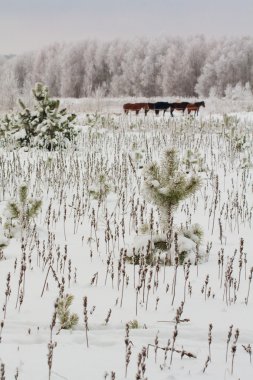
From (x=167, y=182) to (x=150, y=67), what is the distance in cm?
6256

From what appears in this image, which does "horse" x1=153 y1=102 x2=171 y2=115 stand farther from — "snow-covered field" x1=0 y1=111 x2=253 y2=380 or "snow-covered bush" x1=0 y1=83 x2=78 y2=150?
"snow-covered field" x1=0 y1=111 x2=253 y2=380

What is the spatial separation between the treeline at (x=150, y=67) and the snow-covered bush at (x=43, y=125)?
151 ft

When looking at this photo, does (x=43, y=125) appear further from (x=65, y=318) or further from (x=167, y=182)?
(x=65, y=318)

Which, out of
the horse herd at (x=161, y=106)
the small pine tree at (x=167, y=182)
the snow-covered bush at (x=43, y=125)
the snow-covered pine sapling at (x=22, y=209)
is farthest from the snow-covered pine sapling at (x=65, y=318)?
the horse herd at (x=161, y=106)

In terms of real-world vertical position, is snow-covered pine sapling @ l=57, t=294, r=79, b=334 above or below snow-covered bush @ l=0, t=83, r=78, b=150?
below

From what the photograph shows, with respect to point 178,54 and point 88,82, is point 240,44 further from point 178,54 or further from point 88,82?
point 88,82

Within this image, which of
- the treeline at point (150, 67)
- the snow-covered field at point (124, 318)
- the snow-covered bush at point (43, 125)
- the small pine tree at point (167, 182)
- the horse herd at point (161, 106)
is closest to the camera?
the snow-covered field at point (124, 318)

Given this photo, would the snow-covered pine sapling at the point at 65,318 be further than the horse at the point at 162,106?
No

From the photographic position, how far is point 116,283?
3740 millimetres

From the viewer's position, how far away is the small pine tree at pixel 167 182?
162 inches

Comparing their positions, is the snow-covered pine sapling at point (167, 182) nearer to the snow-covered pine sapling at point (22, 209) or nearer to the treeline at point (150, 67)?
the snow-covered pine sapling at point (22, 209)

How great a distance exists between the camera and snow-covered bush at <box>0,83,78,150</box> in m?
10.6

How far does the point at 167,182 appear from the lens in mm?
4152

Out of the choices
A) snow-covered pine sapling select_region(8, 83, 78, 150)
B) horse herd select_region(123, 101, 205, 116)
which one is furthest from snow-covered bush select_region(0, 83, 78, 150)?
horse herd select_region(123, 101, 205, 116)
